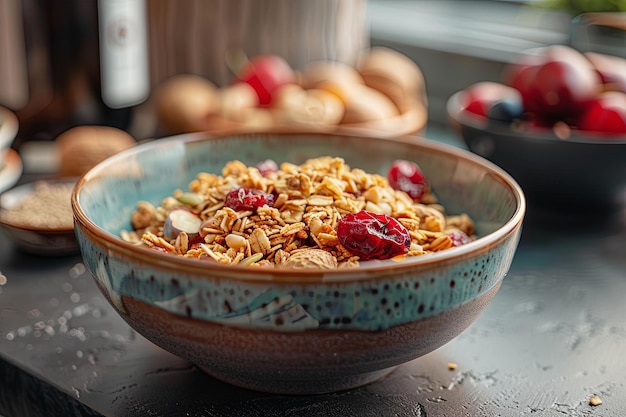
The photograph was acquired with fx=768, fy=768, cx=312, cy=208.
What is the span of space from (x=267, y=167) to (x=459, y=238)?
206mm

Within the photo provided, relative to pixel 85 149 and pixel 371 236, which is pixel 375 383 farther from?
pixel 85 149

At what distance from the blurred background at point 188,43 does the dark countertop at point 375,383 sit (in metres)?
0.41

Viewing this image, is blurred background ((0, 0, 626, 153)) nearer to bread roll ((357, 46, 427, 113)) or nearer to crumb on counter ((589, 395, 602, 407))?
bread roll ((357, 46, 427, 113))

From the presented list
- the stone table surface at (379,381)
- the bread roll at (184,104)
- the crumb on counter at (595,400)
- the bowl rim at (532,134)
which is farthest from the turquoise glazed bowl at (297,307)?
the bread roll at (184,104)

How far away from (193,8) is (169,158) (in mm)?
584

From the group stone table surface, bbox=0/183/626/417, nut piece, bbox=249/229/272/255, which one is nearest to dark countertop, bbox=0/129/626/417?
stone table surface, bbox=0/183/626/417

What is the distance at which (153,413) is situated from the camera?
0.59 meters

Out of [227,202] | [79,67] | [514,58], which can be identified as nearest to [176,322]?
[227,202]

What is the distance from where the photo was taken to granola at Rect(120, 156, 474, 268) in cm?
59

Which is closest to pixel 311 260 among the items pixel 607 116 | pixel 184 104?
pixel 607 116

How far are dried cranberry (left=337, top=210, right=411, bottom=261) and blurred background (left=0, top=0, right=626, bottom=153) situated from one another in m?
0.69

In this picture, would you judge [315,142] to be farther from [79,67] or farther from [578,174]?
[79,67]

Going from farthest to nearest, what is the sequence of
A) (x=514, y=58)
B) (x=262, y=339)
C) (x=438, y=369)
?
1. (x=514, y=58)
2. (x=438, y=369)
3. (x=262, y=339)

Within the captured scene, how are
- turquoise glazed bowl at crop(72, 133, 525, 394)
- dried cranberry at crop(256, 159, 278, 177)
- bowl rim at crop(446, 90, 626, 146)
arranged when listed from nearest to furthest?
1. turquoise glazed bowl at crop(72, 133, 525, 394)
2. dried cranberry at crop(256, 159, 278, 177)
3. bowl rim at crop(446, 90, 626, 146)
